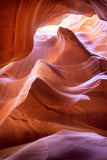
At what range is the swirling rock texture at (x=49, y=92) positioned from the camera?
2.30 m

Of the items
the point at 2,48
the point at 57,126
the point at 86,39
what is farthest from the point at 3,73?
the point at 86,39

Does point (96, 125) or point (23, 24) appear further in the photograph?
point (96, 125)

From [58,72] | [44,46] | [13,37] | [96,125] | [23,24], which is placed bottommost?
[96,125]

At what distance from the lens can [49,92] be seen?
4.32 metres

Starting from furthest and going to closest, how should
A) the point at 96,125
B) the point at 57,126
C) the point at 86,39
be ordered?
1. the point at 86,39
2. the point at 96,125
3. the point at 57,126

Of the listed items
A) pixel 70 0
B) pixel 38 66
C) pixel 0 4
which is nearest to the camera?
pixel 0 4

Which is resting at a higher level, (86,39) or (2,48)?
(86,39)

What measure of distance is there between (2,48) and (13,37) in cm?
29

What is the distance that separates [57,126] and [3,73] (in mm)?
2380

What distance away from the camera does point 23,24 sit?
139 inches

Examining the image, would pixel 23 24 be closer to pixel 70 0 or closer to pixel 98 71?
pixel 70 0

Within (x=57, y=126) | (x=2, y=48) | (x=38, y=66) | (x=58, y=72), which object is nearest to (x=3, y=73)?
(x=38, y=66)

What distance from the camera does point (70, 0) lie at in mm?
4695

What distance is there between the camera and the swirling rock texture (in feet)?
7.55
